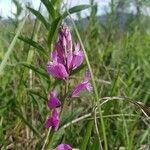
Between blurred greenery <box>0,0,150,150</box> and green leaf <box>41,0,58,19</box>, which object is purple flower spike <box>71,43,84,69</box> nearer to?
blurred greenery <box>0,0,150,150</box>

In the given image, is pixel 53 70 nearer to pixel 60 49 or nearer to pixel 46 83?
pixel 60 49

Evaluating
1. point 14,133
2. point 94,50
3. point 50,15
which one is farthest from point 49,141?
point 94,50

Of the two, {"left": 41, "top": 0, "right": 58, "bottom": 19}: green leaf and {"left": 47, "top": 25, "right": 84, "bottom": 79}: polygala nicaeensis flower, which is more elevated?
{"left": 41, "top": 0, "right": 58, "bottom": 19}: green leaf

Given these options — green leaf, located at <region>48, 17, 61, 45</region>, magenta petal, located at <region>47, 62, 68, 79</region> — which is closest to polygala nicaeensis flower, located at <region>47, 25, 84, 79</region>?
magenta petal, located at <region>47, 62, 68, 79</region>

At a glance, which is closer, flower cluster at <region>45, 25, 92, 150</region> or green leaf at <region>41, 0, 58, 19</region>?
flower cluster at <region>45, 25, 92, 150</region>

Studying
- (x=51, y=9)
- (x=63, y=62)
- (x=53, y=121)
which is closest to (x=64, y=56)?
(x=63, y=62)

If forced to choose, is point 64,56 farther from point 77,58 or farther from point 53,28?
point 53,28

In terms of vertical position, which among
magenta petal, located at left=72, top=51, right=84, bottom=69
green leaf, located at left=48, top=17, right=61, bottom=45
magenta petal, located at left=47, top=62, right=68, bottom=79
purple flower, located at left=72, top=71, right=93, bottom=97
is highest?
green leaf, located at left=48, top=17, right=61, bottom=45

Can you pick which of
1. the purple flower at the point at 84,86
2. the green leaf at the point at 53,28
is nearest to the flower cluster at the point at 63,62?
the purple flower at the point at 84,86
